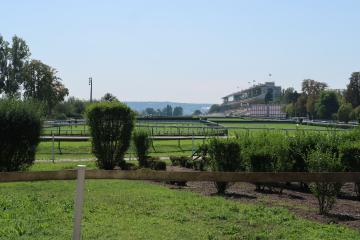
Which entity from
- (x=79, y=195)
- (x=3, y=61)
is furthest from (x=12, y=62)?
(x=79, y=195)

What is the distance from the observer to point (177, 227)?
9.04 m

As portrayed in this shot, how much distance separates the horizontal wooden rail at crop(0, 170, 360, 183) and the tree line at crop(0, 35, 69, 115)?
9534 centimetres

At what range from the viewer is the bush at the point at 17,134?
733 inches

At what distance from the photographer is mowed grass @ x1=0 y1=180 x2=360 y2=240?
8492mm

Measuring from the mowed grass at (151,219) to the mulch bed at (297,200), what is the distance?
0.55 meters

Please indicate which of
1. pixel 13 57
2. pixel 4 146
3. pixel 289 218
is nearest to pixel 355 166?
pixel 289 218

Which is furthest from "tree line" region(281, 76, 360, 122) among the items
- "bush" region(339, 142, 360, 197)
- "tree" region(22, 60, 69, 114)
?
"bush" region(339, 142, 360, 197)

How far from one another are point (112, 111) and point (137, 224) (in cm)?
1430

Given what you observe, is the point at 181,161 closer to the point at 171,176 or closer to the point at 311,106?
the point at 171,176

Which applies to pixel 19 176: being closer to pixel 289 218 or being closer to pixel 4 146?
pixel 289 218

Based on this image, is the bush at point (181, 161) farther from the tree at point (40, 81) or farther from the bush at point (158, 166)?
the tree at point (40, 81)

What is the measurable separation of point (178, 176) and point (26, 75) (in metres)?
99.1

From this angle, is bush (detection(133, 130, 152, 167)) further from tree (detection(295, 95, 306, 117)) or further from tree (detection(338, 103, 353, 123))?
tree (detection(295, 95, 306, 117))

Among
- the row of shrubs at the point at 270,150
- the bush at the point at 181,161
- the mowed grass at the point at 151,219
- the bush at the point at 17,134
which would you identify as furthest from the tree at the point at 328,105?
the mowed grass at the point at 151,219
